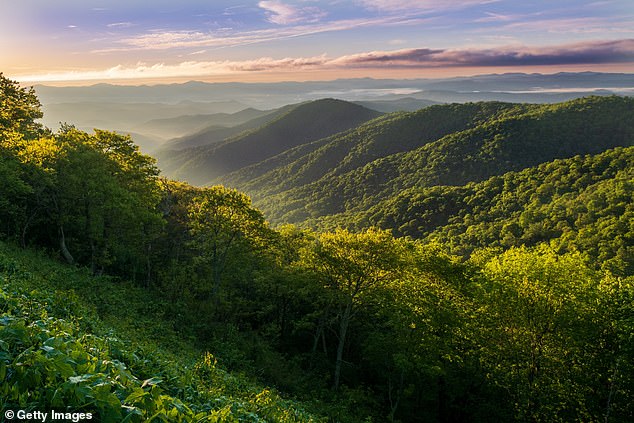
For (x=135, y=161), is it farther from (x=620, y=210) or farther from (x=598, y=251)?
(x=620, y=210)

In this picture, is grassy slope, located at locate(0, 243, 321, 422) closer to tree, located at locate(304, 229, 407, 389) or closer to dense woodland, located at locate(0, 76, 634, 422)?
dense woodland, located at locate(0, 76, 634, 422)

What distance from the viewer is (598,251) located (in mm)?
74688

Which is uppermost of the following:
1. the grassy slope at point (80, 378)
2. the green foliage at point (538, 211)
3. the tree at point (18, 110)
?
the tree at point (18, 110)

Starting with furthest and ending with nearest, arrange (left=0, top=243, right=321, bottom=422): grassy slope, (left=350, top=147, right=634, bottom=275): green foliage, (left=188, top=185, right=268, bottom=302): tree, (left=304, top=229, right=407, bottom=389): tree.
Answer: (left=350, top=147, right=634, bottom=275): green foliage < (left=188, top=185, right=268, bottom=302): tree < (left=304, top=229, right=407, bottom=389): tree < (left=0, top=243, right=321, bottom=422): grassy slope

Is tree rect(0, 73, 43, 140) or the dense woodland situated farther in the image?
tree rect(0, 73, 43, 140)

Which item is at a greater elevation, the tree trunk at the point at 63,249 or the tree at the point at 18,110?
the tree at the point at 18,110

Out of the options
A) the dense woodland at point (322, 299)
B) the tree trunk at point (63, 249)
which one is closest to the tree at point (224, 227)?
the dense woodland at point (322, 299)

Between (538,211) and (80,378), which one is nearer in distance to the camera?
(80,378)

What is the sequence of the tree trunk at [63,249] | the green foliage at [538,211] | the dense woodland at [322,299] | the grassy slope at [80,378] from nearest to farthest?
the grassy slope at [80,378], the dense woodland at [322,299], the tree trunk at [63,249], the green foliage at [538,211]

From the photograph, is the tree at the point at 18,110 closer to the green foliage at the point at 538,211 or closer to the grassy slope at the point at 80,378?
the grassy slope at the point at 80,378

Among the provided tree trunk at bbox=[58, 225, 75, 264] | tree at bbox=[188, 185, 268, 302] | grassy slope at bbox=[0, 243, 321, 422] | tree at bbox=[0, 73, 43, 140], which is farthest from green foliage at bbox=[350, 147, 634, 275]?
tree at bbox=[0, 73, 43, 140]

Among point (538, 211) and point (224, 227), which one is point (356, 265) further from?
point (538, 211)

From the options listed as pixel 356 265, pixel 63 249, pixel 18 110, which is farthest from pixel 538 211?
pixel 18 110

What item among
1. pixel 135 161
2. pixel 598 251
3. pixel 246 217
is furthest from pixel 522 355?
pixel 598 251
